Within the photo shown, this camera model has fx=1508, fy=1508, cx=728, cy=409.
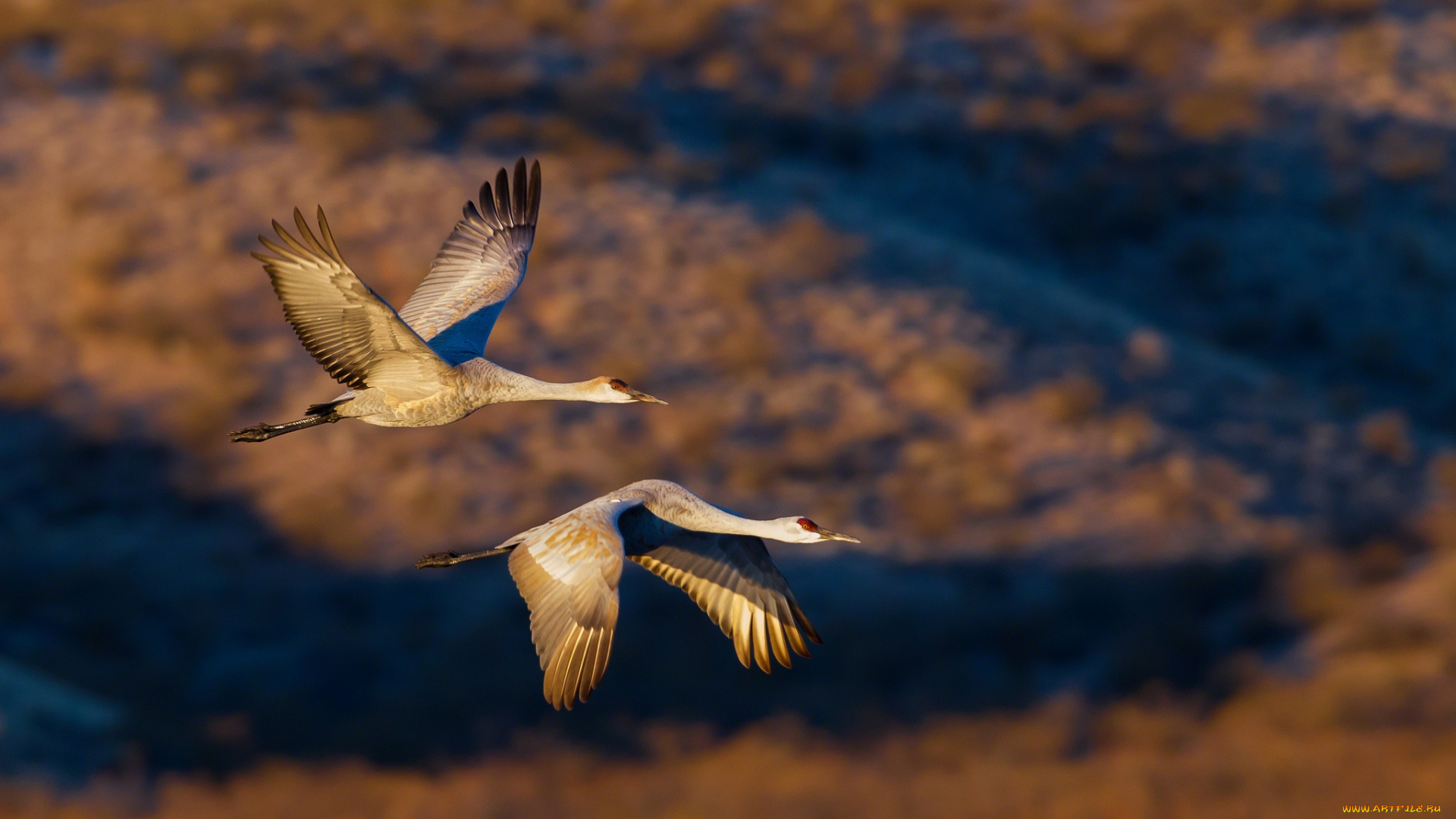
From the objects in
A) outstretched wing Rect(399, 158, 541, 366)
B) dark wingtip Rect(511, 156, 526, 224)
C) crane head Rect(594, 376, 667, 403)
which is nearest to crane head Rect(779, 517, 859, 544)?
crane head Rect(594, 376, 667, 403)

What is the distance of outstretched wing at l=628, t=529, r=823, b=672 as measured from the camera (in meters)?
8.83

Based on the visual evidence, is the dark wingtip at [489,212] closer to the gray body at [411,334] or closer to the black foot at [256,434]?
the gray body at [411,334]

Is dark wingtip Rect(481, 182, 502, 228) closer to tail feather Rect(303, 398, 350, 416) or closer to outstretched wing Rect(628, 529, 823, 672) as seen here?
tail feather Rect(303, 398, 350, 416)

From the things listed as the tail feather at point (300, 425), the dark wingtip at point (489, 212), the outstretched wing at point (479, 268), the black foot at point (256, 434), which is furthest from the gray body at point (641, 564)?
the dark wingtip at point (489, 212)

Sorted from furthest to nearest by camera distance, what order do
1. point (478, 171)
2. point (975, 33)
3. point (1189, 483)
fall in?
point (975, 33), point (478, 171), point (1189, 483)

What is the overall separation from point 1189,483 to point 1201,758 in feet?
10.9

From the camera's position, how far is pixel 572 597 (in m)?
7.68

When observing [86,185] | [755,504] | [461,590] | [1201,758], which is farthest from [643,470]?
[86,185]

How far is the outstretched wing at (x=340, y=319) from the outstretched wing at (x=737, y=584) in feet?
5.72

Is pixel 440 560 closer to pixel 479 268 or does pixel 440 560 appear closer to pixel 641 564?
pixel 641 564

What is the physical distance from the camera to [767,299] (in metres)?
16.8

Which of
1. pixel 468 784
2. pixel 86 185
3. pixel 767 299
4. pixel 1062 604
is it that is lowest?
pixel 468 784

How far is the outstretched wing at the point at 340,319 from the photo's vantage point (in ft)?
26.0

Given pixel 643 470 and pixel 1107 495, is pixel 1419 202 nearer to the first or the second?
pixel 1107 495
